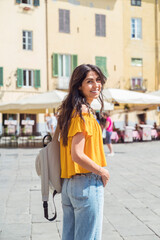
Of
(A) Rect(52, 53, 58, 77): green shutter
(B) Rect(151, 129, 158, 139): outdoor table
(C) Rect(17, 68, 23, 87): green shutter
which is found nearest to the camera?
(B) Rect(151, 129, 158, 139): outdoor table

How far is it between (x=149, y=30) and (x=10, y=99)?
41.8 ft

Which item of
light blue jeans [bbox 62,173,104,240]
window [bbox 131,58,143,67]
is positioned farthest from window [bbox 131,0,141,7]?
light blue jeans [bbox 62,173,104,240]

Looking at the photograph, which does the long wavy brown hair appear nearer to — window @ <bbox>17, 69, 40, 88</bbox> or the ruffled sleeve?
the ruffled sleeve

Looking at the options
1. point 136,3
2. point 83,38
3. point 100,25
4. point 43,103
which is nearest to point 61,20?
point 83,38

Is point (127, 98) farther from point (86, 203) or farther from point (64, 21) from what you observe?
point (86, 203)

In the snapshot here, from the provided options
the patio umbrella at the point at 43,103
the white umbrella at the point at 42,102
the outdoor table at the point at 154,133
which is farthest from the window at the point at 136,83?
the white umbrella at the point at 42,102

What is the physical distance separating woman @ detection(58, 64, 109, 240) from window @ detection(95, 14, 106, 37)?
28229 millimetres

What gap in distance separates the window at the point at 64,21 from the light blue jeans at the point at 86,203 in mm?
27309

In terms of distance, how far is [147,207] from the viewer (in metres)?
5.13

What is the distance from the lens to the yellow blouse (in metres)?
2.31

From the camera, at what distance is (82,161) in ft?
7.50

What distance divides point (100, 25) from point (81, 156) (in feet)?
94.2

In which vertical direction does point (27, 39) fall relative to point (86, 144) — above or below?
above

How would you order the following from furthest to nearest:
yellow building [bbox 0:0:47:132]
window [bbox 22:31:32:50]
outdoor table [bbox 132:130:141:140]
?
window [bbox 22:31:32:50]
yellow building [bbox 0:0:47:132]
outdoor table [bbox 132:130:141:140]
